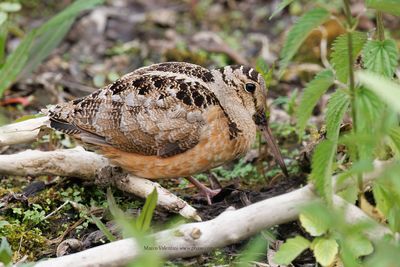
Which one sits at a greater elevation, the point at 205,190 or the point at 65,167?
the point at 65,167

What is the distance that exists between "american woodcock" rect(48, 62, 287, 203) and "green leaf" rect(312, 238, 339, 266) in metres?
1.23

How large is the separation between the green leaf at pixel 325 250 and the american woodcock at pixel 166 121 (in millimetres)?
1226

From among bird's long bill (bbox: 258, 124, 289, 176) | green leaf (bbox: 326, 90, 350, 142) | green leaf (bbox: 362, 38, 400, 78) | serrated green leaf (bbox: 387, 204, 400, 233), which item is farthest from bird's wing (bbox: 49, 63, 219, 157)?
serrated green leaf (bbox: 387, 204, 400, 233)

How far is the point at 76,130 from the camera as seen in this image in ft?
16.0

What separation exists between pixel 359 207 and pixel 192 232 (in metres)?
1.04

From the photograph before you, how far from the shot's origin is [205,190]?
16.6 ft

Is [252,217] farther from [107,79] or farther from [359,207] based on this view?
[107,79]

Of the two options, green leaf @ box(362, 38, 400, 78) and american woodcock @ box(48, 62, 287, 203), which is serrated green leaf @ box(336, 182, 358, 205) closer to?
green leaf @ box(362, 38, 400, 78)

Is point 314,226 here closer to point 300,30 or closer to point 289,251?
point 289,251

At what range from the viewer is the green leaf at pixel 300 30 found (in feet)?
11.4

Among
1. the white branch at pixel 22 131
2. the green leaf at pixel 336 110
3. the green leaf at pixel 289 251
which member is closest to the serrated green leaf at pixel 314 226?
the green leaf at pixel 289 251

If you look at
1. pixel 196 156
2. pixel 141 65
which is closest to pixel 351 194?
pixel 196 156

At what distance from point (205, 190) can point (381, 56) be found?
1.68 metres

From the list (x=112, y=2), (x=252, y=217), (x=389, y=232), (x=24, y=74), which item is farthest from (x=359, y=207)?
(x=112, y=2)
